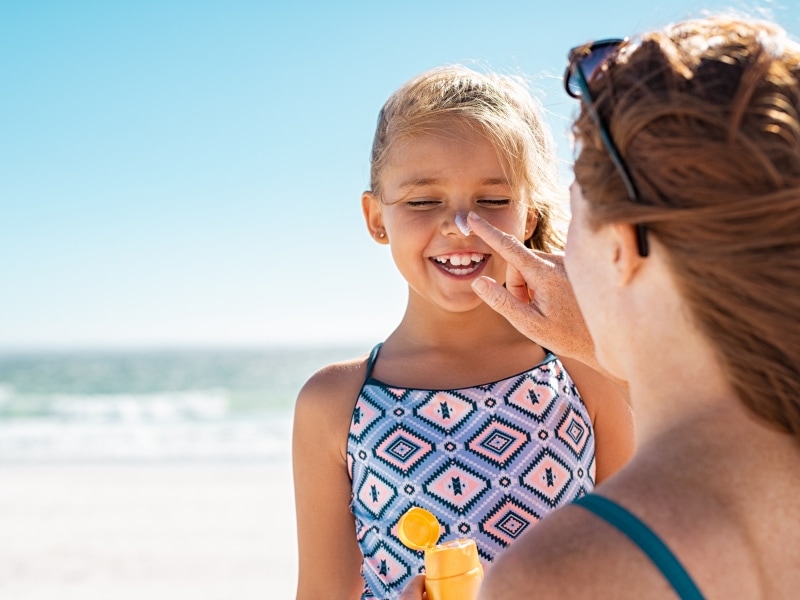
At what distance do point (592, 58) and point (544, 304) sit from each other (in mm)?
938

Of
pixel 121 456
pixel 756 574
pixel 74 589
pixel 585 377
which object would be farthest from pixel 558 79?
pixel 121 456

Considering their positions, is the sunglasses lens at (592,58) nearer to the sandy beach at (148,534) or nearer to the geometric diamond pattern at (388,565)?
the geometric diamond pattern at (388,565)

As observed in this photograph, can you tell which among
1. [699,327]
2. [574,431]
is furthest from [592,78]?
[574,431]

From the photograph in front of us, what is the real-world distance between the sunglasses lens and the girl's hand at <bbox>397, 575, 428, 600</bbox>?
0.92 meters

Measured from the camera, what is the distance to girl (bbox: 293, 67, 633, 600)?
2420 millimetres

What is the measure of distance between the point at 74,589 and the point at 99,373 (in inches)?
1430

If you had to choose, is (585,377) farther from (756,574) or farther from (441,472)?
(756,574)

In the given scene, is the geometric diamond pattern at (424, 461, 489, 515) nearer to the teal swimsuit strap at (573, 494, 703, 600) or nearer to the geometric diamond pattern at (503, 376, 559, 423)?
the geometric diamond pattern at (503, 376, 559, 423)

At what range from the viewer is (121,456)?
14281 millimetres

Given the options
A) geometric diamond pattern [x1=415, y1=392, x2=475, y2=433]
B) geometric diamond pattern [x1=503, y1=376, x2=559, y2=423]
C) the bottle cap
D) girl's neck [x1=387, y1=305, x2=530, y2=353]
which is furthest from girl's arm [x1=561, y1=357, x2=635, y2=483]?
the bottle cap

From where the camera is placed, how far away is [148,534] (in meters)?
8.71

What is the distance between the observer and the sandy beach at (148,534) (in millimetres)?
7141

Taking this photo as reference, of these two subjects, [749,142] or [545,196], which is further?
[545,196]

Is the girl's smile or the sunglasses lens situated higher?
the sunglasses lens
